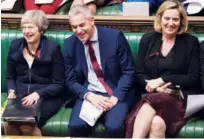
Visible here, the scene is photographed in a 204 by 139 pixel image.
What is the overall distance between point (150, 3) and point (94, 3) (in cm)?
47

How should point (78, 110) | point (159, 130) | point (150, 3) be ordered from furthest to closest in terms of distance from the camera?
1. point (150, 3)
2. point (78, 110)
3. point (159, 130)

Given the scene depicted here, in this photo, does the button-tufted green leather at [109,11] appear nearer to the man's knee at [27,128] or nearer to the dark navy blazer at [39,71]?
the dark navy blazer at [39,71]

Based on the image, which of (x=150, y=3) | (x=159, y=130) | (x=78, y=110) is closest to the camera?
(x=159, y=130)

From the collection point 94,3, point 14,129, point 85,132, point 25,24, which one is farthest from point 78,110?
point 94,3

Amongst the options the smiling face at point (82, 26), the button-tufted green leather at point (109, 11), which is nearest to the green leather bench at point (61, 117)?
the smiling face at point (82, 26)

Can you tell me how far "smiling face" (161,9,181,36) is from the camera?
373 cm

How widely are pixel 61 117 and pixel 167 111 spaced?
0.71 m

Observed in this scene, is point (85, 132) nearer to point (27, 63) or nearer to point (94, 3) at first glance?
point (27, 63)

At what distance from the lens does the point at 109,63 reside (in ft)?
12.6

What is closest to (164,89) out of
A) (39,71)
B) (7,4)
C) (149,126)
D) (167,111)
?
(167,111)

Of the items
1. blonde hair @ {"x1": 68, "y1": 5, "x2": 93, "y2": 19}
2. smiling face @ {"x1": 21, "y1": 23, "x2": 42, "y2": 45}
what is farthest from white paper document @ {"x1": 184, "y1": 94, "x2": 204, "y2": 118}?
smiling face @ {"x1": 21, "y1": 23, "x2": 42, "y2": 45}

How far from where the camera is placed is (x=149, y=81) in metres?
3.76

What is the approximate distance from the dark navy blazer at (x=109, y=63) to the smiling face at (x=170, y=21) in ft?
0.98

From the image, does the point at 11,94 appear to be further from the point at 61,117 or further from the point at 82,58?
the point at 82,58
